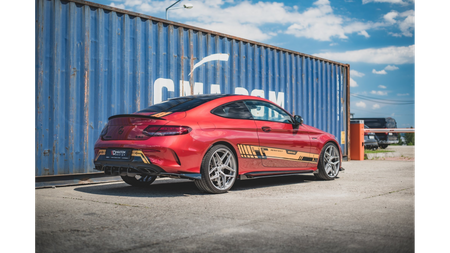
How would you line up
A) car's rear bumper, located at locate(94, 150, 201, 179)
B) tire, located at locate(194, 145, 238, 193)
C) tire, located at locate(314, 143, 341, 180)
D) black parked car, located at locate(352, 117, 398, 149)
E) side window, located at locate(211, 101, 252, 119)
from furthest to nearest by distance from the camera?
black parked car, located at locate(352, 117, 398, 149) < tire, located at locate(314, 143, 341, 180) < side window, located at locate(211, 101, 252, 119) < tire, located at locate(194, 145, 238, 193) < car's rear bumper, located at locate(94, 150, 201, 179)

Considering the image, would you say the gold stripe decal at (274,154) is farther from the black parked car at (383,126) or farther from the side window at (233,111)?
the black parked car at (383,126)

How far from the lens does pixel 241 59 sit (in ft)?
33.0

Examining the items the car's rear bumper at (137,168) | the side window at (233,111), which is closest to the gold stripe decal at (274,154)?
the side window at (233,111)

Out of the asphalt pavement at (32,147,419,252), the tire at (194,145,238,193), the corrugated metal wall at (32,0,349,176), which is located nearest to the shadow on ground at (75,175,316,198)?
the asphalt pavement at (32,147,419,252)

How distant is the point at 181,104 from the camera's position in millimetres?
5992

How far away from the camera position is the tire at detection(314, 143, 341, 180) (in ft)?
24.6

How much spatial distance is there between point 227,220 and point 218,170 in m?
1.81

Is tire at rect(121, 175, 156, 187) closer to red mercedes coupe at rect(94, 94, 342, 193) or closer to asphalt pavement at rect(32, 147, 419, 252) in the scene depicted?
red mercedes coupe at rect(94, 94, 342, 193)

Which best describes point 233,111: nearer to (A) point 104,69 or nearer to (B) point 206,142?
(B) point 206,142

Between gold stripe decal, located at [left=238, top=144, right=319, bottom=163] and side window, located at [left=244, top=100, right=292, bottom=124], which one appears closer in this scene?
gold stripe decal, located at [left=238, top=144, right=319, bottom=163]

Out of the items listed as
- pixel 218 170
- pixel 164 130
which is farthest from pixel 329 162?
pixel 164 130

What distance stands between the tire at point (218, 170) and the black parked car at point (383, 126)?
71.1 feet

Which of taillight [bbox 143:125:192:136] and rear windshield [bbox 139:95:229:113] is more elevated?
rear windshield [bbox 139:95:229:113]
